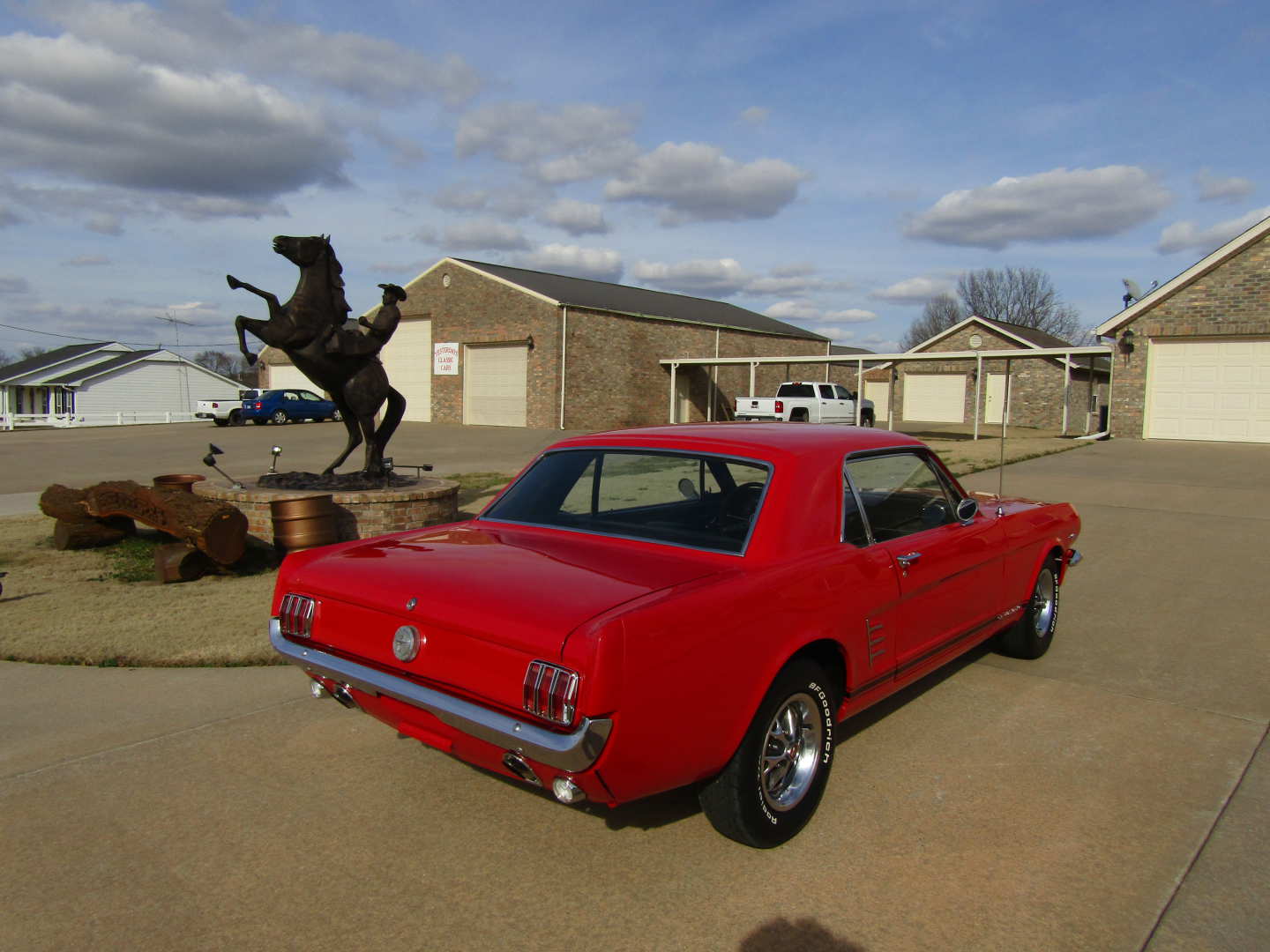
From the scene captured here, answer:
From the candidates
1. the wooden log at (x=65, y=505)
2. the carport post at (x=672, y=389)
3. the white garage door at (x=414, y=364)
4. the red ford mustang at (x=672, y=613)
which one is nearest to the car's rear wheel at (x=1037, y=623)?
the red ford mustang at (x=672, y=613)

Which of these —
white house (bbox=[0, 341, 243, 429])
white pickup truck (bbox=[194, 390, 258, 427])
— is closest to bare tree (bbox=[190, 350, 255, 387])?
white house (bbox=[0, 341, 243, 429])

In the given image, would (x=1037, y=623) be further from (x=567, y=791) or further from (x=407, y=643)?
(x=407, y=643)

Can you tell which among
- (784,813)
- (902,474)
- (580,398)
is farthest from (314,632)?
(580,398)

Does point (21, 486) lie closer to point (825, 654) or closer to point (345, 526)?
point (345, 526)

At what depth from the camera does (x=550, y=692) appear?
99.1 inches

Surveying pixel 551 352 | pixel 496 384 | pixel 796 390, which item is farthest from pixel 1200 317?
pixel 496 384

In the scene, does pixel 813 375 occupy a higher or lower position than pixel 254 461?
higher

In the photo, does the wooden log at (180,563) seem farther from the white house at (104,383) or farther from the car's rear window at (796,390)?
the white house at (104,383)

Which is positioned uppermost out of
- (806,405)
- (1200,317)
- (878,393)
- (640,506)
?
(1200,317)

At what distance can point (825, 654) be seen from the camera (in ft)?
10.9

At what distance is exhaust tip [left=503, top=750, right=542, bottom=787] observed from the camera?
2.63m

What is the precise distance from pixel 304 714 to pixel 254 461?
16.9 m

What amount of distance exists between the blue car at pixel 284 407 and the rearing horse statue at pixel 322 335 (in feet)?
85.3

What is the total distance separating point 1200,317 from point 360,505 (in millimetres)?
20578
